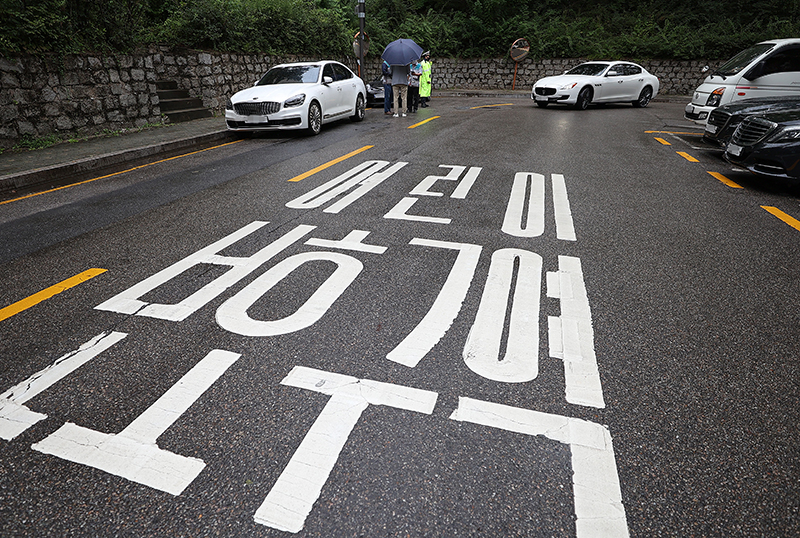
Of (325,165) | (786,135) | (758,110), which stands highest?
(758,110)

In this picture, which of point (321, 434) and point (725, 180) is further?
point (725, 180)

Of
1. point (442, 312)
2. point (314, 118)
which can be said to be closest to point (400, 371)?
point (442, 312)

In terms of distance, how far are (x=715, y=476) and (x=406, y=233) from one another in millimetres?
3235

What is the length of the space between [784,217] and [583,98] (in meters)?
12.3

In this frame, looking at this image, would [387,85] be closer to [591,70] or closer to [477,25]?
[591,70]

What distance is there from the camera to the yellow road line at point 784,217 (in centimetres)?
514

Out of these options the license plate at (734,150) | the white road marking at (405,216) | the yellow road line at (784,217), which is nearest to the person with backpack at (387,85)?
the license plate at (734,150)

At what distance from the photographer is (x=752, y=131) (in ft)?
22.2

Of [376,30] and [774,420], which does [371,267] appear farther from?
[376,30]

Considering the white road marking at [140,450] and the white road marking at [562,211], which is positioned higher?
the white road marking at [562,211]

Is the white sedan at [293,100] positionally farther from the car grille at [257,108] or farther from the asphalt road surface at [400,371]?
the asphalt road surface at [400,371]

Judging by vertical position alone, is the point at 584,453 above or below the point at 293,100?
below

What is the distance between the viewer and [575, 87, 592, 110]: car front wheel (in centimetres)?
1625

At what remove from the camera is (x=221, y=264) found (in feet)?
12.9
